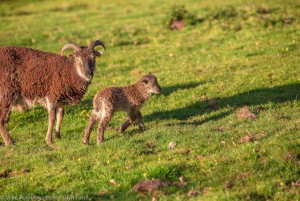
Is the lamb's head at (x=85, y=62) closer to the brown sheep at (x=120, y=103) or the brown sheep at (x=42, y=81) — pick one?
the brown sheep at (x=42, y=81)

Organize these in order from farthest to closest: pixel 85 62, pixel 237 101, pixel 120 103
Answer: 1. pixel 237 101
2. pixel 85 62
3. pixel 120 103

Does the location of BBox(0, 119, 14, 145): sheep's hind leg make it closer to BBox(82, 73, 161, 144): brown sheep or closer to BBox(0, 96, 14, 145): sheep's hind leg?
BBox(0, 96, 14, 145): sheep's hind leg

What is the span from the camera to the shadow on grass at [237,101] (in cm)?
1741

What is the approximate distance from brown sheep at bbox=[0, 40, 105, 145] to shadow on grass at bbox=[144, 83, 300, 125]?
268 centimetres

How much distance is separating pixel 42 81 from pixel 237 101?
6.41m

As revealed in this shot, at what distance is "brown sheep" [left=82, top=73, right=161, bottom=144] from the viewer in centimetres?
1516

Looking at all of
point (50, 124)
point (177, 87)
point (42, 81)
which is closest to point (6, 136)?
point (50, 124)

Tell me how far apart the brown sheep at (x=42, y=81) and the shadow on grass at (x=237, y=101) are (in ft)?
8.78

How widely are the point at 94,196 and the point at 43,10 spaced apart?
34.8 metres

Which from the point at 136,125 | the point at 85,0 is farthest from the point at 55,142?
the point at 85,0

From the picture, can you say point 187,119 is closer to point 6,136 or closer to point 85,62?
point 85,62

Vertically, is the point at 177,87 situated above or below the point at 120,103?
below

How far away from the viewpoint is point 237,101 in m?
18.0

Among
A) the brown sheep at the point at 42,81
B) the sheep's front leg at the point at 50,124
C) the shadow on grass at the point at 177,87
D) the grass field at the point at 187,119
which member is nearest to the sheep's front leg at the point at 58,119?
the brown sheep at the point at 42,81
